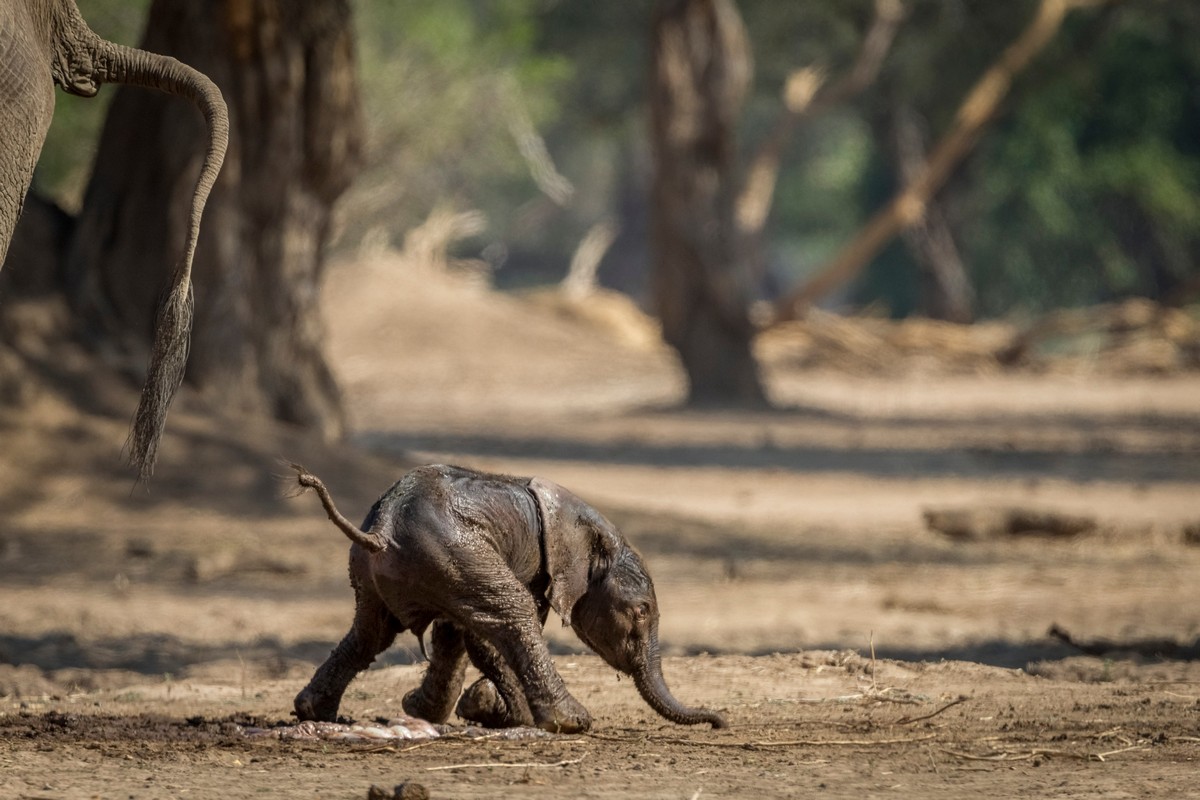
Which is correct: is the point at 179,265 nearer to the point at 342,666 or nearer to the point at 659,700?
the point at 342,666

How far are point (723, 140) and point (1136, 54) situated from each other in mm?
16920

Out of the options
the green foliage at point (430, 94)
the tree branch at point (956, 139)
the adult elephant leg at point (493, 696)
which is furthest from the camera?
the green foliage at point (430, 94)

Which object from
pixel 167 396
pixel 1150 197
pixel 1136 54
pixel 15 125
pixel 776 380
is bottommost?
pixel 167 396

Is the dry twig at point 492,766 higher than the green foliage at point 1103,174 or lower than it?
lower

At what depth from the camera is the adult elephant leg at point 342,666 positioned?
511cm

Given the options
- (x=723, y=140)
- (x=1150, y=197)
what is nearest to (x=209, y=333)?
(x=723, y=140)

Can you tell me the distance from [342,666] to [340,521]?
2.06 feet

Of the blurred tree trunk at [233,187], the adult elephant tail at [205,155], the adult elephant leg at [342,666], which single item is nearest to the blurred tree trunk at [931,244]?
the blurred tree trunk at [233,187]

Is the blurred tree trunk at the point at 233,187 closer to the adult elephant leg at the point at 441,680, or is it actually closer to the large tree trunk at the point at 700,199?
the adult elephant leg at the point at 441,680

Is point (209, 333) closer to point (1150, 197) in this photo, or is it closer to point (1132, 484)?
point (1132, 484)

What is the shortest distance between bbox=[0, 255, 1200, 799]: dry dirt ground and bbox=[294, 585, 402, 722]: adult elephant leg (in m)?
0.24

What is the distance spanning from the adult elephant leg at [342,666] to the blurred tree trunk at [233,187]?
5.79 metres

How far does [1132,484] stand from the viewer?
14.0m

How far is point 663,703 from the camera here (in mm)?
5277
